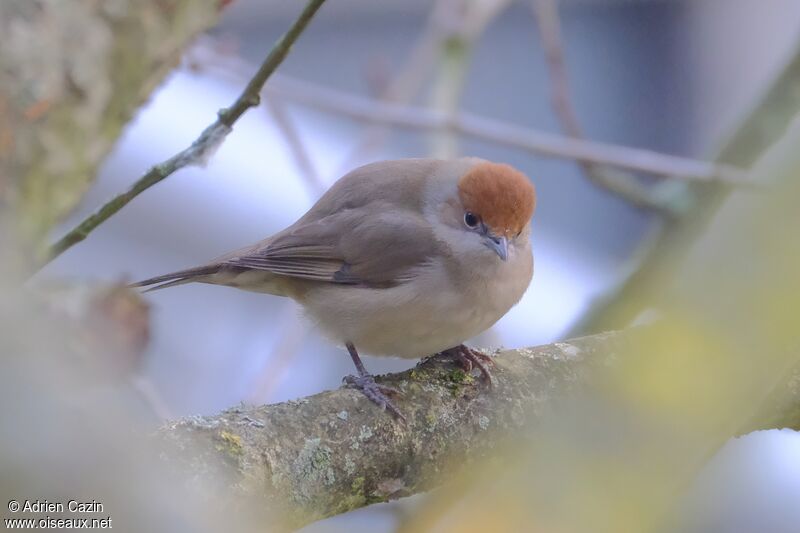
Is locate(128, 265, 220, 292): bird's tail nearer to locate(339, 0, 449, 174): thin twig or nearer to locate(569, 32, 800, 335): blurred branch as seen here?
locate(569, 32, 800, 335): blurred branch

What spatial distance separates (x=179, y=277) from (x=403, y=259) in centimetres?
85

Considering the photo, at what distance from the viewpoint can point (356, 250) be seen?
362 centimetres

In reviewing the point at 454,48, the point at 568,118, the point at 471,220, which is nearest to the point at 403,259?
the point at 471,220

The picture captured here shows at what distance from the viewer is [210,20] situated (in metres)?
3.14

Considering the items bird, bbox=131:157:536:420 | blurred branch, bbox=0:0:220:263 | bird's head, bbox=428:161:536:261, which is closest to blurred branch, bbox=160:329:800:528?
bird, bbox=131:157:536:420

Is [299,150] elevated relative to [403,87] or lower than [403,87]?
lower

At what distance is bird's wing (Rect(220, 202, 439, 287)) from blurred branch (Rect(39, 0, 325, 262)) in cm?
130

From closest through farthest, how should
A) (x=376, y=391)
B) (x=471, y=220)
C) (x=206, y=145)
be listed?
(x=206, y=145), (x=376, y=391), (x=471, y=220)

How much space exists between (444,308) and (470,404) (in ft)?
2.06

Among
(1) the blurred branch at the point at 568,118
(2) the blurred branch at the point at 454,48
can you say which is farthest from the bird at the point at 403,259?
(2) the blurred branch at the point at 454,48

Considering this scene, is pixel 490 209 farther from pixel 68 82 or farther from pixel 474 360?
pixel 68 82

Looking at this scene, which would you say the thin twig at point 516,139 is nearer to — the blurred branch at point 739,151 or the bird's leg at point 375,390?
the blurred branch at point 739,151

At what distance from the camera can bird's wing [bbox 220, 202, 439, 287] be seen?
11.6 feet

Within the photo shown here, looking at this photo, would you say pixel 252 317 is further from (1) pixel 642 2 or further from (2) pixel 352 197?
(1) pixel 642 2
